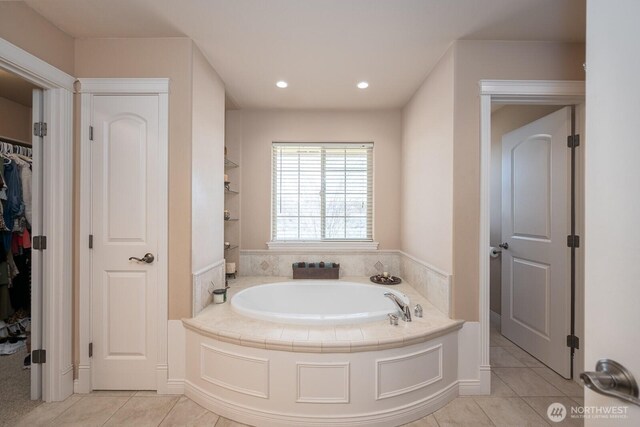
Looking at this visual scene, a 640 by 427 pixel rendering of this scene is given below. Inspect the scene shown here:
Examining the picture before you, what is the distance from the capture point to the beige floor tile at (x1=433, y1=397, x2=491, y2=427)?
5.71ft

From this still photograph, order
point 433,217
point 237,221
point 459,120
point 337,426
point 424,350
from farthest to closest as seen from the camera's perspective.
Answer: point 237,221
point 433,217
point 459,120
point 424,350
point 337,426

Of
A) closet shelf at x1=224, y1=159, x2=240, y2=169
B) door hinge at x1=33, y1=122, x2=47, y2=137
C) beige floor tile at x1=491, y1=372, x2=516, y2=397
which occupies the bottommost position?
beige floor tile at x1=491, y1=372, x2=516, y2=397

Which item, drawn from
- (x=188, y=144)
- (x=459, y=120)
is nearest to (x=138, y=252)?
(x=188, y=144)

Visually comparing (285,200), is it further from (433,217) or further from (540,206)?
(540,206)

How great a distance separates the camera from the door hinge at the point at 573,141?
2193 mm

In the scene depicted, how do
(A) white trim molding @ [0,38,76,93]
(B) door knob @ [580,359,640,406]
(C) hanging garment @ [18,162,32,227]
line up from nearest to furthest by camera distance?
(B) door knob @ [580,359,640,406]
(A) white trim molding @ [0,38,76,93]
(C) hanging garment @ [18,162,32,227]

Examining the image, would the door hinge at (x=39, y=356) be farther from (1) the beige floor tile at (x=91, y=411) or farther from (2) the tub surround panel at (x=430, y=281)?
(2) the tub surround panel at (x=430, y=281)

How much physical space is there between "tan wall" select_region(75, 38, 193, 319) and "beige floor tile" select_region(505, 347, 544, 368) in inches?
111

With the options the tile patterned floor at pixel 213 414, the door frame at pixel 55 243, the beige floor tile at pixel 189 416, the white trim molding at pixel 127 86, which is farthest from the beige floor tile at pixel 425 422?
the white trim molding at pixel 127 86

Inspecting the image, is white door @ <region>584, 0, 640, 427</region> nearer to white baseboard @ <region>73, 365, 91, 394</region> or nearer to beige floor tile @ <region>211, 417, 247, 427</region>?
beige floor tile @ <region>211, 417, 247, 427</region>

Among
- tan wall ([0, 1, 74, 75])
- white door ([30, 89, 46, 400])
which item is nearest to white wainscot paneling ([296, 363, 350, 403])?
white door ([30, 89, 46, 400])

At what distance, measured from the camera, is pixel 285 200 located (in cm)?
327

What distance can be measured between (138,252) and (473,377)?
253 cm

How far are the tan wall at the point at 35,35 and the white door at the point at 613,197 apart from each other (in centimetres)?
265
